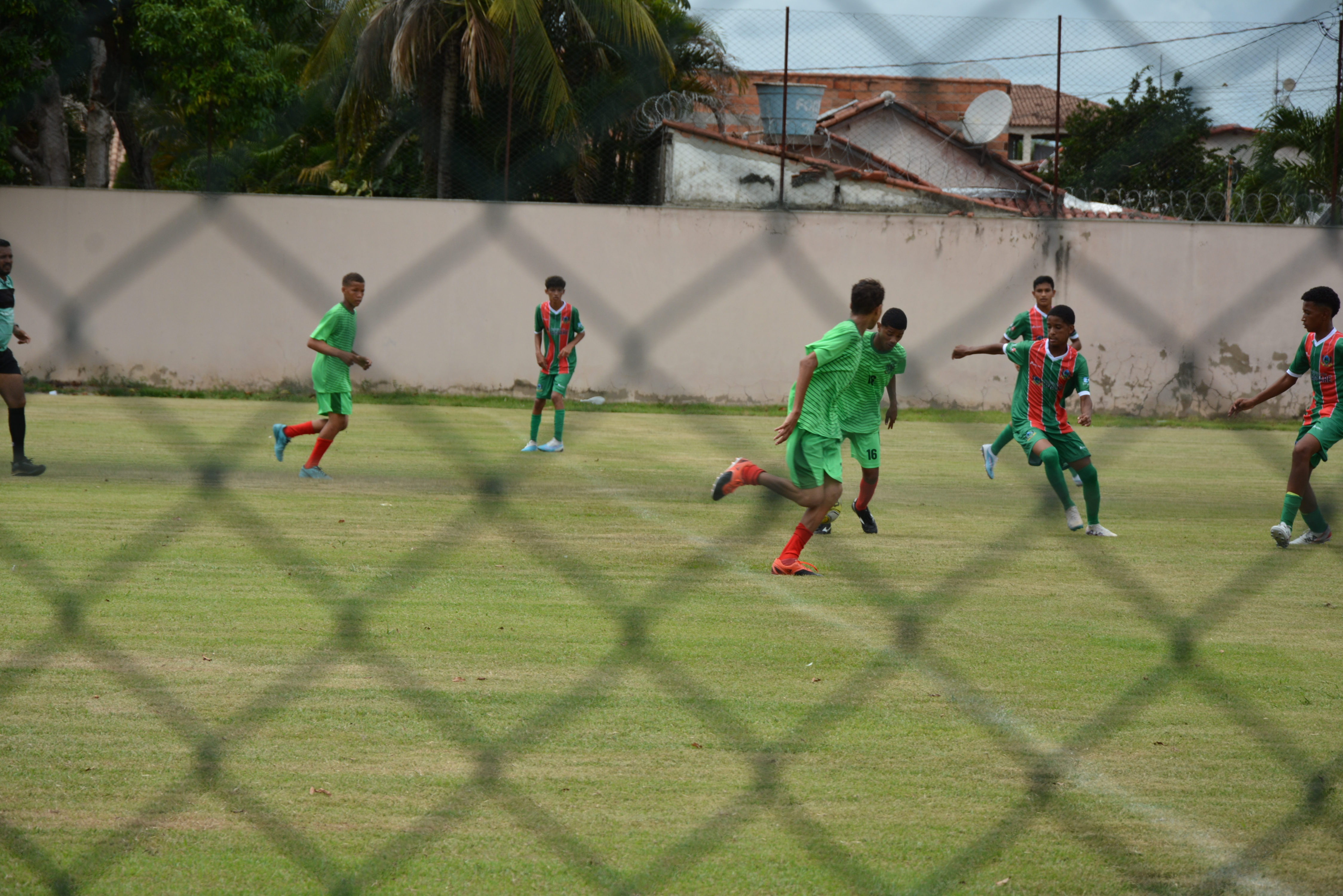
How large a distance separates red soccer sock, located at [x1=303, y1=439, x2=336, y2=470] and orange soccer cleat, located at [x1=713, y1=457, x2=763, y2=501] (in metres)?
3.66

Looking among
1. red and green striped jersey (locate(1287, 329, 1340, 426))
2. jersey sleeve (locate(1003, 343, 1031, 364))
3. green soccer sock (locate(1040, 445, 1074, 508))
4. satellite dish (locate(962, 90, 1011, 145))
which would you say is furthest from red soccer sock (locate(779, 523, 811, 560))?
satellite dish (locate(962, 90, 1011, 145))

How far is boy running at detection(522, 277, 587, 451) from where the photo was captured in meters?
11.4

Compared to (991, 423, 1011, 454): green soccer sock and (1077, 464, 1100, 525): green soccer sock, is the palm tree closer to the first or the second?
(1077, 464, 1100, 525): green soccer sock

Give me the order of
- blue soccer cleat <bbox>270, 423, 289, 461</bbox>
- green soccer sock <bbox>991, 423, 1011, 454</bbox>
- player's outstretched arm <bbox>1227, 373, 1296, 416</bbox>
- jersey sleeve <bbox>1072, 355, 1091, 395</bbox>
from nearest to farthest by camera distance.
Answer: player's outstretched arm <bbox>1227, 373, 1296, 416</bbox> → jersey sleeve <bbox>1072, 355, 1091, 395</bbox> → blue soccer cleat <bbox>270, 423, 289, 461</bbox> → green soccer sock <bbox>991, 423, 1011, 454</bbox>

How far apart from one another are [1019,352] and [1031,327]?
799 mm

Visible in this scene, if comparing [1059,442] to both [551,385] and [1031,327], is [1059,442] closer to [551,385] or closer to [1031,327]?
[1031,327]

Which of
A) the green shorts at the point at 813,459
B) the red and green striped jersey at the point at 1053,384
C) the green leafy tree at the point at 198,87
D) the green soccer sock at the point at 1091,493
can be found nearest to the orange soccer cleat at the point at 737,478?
the green shorts at the point at 813,459

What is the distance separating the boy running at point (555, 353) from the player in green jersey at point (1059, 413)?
4.20 metres

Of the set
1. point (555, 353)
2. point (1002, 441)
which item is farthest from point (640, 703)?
point (555, 353)

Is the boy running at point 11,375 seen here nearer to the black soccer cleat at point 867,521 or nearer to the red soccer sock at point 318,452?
the red soccer sock at point 318,452

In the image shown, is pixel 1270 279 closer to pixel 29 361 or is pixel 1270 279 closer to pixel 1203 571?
pixel 1203 571

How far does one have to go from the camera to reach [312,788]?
9.97 ft

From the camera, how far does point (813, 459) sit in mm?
6578

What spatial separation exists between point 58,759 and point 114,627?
4.66ft
